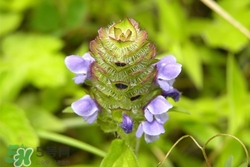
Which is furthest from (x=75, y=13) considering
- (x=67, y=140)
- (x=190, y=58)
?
(x=67, y=140)

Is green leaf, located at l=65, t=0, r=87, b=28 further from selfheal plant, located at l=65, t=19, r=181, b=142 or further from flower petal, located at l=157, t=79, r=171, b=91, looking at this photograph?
flower petal, located at l=157, t=79, r=171, b=91

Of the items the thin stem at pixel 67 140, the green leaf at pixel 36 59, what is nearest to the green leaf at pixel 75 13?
the green leaf at pixel 36 59

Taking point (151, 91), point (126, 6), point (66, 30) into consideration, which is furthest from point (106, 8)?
point (151, 91)

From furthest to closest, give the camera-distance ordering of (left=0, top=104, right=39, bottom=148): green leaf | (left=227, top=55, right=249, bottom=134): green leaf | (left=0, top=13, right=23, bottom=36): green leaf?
(left=0, top=13, right=23, bottom=36): green leaf < (left=227, top=55, right=249, bottom=134): green leaf < (left=0, top=104, right=39, bottom=148): green leaf

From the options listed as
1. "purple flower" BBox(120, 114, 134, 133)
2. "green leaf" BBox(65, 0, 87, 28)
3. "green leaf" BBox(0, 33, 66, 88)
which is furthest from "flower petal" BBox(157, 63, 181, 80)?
Answer: "green leaf" BBox(65, 0, 87, 28)

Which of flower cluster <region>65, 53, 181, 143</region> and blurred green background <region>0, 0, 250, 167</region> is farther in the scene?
blurred green background <region>0, 0, 250, 167</region>

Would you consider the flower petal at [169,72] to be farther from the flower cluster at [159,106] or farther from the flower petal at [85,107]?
the flower petal at [85,107]

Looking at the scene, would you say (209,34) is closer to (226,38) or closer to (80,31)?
(226,38)
